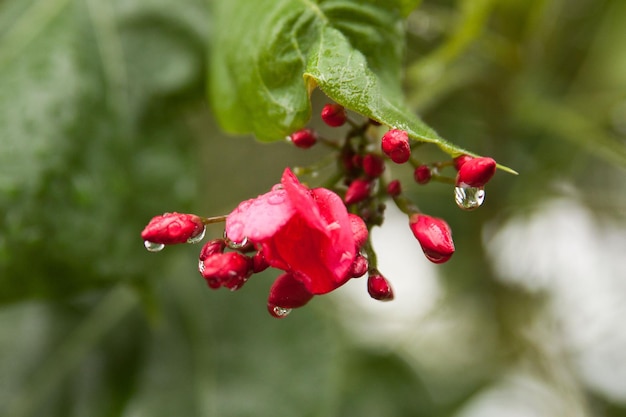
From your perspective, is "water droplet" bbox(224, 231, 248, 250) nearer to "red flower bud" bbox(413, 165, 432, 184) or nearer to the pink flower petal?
the pink flower petal

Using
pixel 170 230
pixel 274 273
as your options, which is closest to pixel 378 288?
pixel 170 230

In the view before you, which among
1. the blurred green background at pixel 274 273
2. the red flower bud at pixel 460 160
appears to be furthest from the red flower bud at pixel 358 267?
the blurred green background at pixel 274 273

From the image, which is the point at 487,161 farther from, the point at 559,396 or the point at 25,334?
the point at 559,396

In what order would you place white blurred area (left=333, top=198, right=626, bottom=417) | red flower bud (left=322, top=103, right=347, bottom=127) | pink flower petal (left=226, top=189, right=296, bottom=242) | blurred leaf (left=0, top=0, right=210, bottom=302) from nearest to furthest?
pink flower petal (left=226, top=189, right=296, bottom=242), red flower bud (left=322, top=103, right=347, bottom=127), blurred leaf (left=0, top=0, right=210, bottom=302), white blurred area (left=333, top=198, right=626, bottom=417)

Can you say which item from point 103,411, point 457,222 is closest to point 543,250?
point 457,222

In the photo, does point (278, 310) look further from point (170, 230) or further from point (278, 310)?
point (170, 230)

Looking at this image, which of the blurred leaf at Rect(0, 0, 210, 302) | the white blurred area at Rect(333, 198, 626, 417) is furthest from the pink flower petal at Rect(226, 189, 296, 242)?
the white blurred area at Rect(333, 198, 626, 417)
